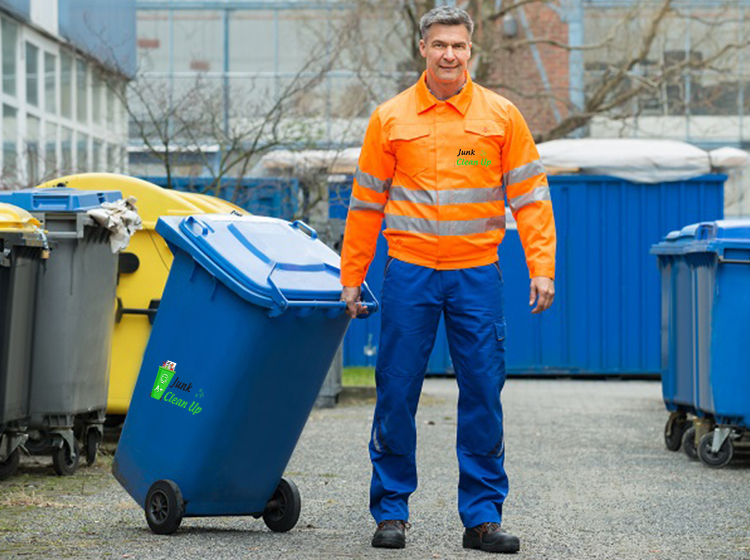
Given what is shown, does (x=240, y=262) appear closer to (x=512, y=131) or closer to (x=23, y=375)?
(x=512, y=131)

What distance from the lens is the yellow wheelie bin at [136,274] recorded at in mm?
8391

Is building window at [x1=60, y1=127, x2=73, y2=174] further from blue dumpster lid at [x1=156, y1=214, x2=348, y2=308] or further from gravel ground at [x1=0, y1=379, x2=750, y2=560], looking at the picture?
blue dumpster lid at [x1=156, y1=214, x2=348, y2=308]

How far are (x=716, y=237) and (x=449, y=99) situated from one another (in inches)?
136

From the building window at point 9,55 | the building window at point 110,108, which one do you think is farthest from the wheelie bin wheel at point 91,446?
the building window at point 110,108

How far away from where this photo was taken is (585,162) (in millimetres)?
16781

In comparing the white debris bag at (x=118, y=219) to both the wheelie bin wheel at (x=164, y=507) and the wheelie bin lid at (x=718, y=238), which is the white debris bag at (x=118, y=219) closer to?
the wheelie bin wheel at (x=164, y=507)

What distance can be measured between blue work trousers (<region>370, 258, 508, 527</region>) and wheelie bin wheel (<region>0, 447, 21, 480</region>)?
2486 millimetres

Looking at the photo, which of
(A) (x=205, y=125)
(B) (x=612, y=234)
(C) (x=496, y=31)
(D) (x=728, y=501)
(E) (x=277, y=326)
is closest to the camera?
(E) (x=277, y=326)

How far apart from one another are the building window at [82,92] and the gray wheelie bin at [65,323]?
945cm

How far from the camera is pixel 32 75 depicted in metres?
15.2

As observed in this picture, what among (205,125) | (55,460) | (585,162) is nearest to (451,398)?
(205,125)

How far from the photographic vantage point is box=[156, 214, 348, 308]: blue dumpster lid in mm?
5250

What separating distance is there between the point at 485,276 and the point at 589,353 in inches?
458

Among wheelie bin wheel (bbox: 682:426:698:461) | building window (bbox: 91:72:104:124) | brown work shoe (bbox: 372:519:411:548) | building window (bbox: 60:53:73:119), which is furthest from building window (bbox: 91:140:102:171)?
brown work shoe (bbox: 372:519:411:548)
